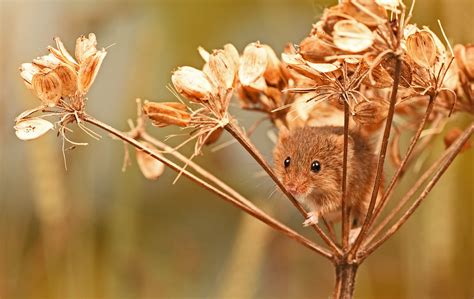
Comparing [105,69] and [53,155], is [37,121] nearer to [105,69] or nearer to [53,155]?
[53,155]

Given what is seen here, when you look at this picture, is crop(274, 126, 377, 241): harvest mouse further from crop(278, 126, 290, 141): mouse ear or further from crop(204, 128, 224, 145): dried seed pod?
crop(204, 128, 224, 145): dried seed pod

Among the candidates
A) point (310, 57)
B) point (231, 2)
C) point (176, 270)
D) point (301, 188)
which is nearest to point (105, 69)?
point (231, 2)

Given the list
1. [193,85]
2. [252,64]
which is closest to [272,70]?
[252,64]

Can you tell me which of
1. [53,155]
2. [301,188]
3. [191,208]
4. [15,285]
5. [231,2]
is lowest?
[15,285]

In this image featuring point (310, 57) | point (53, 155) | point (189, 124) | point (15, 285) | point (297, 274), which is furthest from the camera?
point (297, 274)

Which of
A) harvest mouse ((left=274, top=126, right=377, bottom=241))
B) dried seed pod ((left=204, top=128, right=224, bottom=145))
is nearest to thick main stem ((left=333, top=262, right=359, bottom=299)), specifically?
harvest mouse ((left=274, top=126, right=377, bottom=241))
